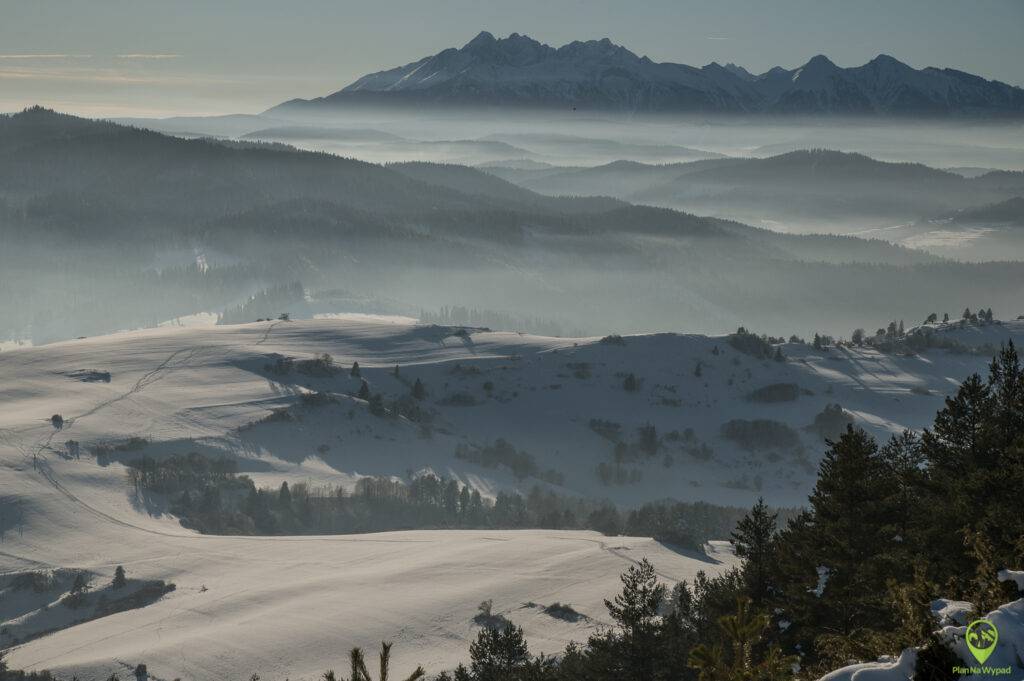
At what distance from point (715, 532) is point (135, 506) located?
83.8 meters

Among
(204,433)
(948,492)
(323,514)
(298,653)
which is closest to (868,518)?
(948,492)

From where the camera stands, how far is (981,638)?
15.2 metres

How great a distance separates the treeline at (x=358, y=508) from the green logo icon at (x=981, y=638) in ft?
409

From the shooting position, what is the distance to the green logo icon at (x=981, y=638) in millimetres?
15047

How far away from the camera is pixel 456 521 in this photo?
16362 centimetres

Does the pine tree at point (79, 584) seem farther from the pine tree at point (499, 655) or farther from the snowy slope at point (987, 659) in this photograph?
the snowy slope at point (987, 659)

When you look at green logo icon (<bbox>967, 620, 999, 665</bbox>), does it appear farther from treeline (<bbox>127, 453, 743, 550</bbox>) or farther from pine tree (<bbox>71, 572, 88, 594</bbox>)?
treeline (<bbox>127, 453, 743, 550</bbox>)

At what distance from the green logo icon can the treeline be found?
409ft

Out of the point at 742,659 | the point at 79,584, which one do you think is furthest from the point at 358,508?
the point at 742,659

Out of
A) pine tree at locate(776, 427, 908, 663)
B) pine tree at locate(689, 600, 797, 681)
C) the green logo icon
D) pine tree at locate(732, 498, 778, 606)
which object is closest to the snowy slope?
the green logo icon

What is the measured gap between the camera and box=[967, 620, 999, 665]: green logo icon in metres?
15.0

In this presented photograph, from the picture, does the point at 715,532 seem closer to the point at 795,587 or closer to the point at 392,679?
the point at 392,679

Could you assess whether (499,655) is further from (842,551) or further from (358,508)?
(358,508)

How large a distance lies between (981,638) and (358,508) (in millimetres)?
156762
